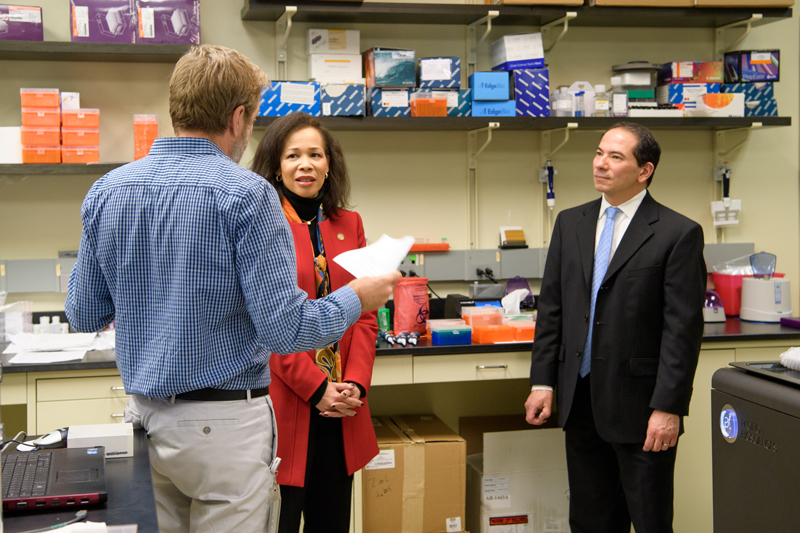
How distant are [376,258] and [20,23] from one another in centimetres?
215

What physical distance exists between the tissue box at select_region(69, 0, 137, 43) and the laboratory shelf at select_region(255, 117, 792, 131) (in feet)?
2.07

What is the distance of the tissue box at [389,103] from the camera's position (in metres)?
2.88

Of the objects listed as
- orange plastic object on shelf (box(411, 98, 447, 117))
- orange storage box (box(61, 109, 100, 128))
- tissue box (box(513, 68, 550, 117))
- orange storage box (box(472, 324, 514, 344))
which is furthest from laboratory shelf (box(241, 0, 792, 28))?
orange storage box (box(472, 324, 514, 344))

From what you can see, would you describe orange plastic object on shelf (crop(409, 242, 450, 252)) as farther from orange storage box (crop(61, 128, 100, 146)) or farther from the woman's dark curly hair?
orange storage box (crop(61, 128, 100, 146))

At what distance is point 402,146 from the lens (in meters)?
3.19

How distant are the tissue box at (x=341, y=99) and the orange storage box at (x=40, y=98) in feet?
3.40

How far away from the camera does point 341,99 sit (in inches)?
112

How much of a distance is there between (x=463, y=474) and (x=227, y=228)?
1.79 metres

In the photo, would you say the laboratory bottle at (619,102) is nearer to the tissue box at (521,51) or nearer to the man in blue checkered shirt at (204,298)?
the tissue box at (521,51)

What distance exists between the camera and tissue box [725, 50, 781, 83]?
3213 millimetres

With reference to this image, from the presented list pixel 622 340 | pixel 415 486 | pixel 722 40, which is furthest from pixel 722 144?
pixel 415 486

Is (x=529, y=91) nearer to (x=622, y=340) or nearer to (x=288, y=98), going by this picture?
(x=288, y=98)

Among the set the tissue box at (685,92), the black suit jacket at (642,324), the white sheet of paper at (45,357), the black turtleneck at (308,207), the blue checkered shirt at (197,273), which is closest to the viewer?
the blue checkered shirt at (197,273)

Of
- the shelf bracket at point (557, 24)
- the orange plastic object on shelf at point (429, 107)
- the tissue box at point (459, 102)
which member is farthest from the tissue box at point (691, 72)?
the orange plastic object on shelf at point (429, 107)
